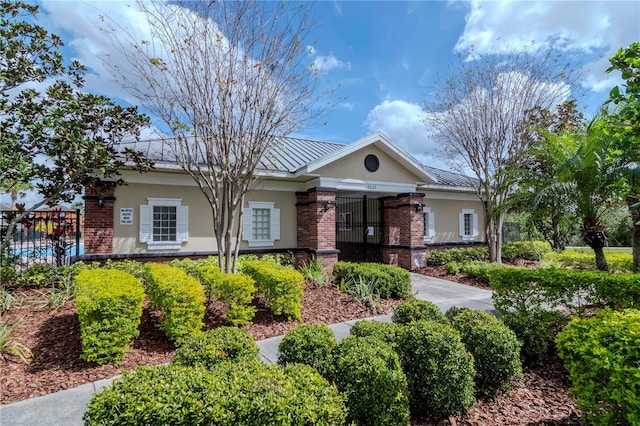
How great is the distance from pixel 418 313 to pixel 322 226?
7208 millimetres

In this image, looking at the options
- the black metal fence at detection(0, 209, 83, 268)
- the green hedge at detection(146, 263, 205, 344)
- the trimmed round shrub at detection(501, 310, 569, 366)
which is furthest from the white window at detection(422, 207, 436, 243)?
the black metal fence at detection(0, 209, 83, 268)

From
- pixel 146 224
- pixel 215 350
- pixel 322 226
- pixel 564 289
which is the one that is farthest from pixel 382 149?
pixel 215 350

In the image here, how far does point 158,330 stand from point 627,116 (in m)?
6.99

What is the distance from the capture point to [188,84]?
729cm

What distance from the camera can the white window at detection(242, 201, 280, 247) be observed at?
456 inches

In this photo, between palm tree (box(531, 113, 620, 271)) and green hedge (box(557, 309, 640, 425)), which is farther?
palm tree (box(531, 113, 620, 271))

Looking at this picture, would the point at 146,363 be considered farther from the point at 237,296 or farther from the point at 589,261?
the point at 589,261

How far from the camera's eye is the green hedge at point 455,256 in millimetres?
13898

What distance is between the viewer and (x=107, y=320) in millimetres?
4441

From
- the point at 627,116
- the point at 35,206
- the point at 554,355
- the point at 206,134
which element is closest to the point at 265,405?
the point at 627,116

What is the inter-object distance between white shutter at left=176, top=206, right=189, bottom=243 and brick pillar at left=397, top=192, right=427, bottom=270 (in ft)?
27.9

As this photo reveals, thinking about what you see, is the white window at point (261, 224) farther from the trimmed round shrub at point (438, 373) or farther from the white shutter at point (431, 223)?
the trimmed round shrub at point (438, 373)

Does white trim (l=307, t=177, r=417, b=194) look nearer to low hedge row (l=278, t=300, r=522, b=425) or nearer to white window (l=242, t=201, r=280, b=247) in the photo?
white window (l=242, t=201, r=280, b=247)

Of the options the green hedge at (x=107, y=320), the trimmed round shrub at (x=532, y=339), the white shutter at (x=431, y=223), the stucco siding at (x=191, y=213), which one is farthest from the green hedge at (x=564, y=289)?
the white shutter at (x=431, y=223)
